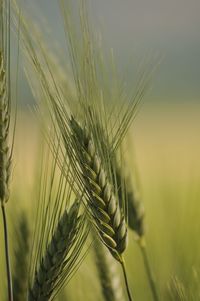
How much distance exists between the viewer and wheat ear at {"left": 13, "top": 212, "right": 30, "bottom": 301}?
95 cm

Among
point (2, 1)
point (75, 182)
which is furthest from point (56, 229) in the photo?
point (2, 1)

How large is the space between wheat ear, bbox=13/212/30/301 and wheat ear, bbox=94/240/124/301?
0.11 meters

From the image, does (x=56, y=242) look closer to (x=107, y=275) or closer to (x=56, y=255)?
(x=56, y=255)

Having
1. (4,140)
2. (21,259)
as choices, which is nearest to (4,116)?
(4,140)

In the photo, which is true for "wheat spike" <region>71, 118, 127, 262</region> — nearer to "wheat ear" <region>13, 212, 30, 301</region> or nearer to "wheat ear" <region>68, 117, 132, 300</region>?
"wheat ear" <region>68, 117, 132, 300</region>

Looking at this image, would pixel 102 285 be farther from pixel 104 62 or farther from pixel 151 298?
pixel 104 62

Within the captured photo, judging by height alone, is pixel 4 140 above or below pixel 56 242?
above

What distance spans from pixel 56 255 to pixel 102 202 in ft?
0.27

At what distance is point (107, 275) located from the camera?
104 centimetres

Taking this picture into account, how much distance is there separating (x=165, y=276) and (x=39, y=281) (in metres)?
0.30

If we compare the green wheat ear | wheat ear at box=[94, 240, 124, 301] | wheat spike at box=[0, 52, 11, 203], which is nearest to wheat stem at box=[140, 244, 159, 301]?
wheat ear at box=[94, 240, 124, 301]

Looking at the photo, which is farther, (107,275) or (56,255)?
(107,275)

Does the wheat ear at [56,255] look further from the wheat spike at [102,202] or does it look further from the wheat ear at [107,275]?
the wheat ear at [107,275]

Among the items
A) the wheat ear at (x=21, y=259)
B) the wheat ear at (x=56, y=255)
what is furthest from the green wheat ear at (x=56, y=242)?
the wheat ear at (x=21, y=259)
